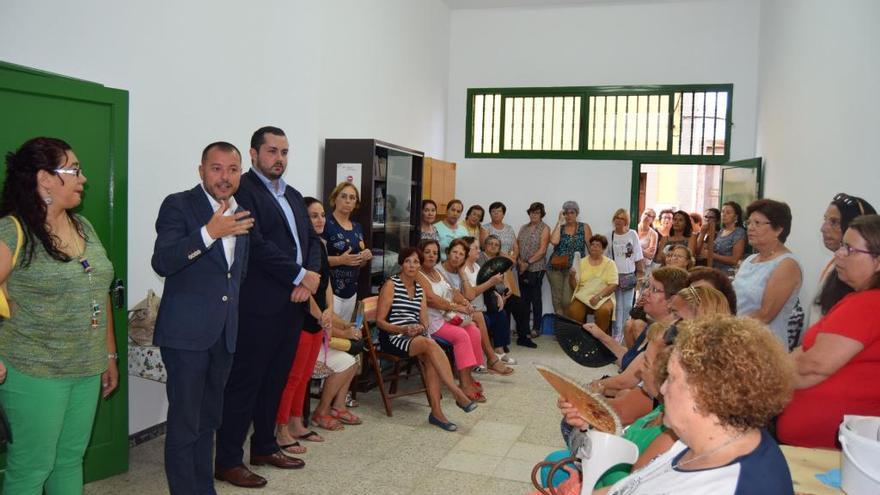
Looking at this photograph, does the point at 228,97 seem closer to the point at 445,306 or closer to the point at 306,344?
the point at 306,344

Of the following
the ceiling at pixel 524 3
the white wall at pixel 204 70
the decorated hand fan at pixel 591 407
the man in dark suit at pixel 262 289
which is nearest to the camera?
the decorated hand fan at pixel 591 407

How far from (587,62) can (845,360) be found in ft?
23.8

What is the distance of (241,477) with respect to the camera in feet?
11.5

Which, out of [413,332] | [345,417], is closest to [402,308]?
[413,332]

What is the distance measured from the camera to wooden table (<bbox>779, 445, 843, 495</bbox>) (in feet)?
5.88

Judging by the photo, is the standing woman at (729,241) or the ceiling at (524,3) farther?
the ceiling at (524,3)

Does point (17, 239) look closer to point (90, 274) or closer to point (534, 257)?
point (90, 274)

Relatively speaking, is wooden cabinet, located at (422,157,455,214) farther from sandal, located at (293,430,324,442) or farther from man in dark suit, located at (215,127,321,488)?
man in dark suit, located at (215,127,321,488)

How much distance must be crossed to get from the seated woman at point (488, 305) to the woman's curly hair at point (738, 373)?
4.92 m

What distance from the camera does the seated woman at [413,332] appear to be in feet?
16.1

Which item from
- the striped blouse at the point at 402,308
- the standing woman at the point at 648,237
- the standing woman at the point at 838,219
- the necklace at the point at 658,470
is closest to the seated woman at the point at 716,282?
the standing woman at the point at 838,219

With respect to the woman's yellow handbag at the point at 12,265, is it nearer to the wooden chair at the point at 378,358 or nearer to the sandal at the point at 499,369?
the wooden chair at the point at 378,358

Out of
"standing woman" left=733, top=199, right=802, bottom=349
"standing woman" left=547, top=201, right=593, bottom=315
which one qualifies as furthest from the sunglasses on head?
"standing woman" left=547, top=201, right=593, bottom=315

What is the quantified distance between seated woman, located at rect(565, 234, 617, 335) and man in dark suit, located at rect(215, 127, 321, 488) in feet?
15.0
